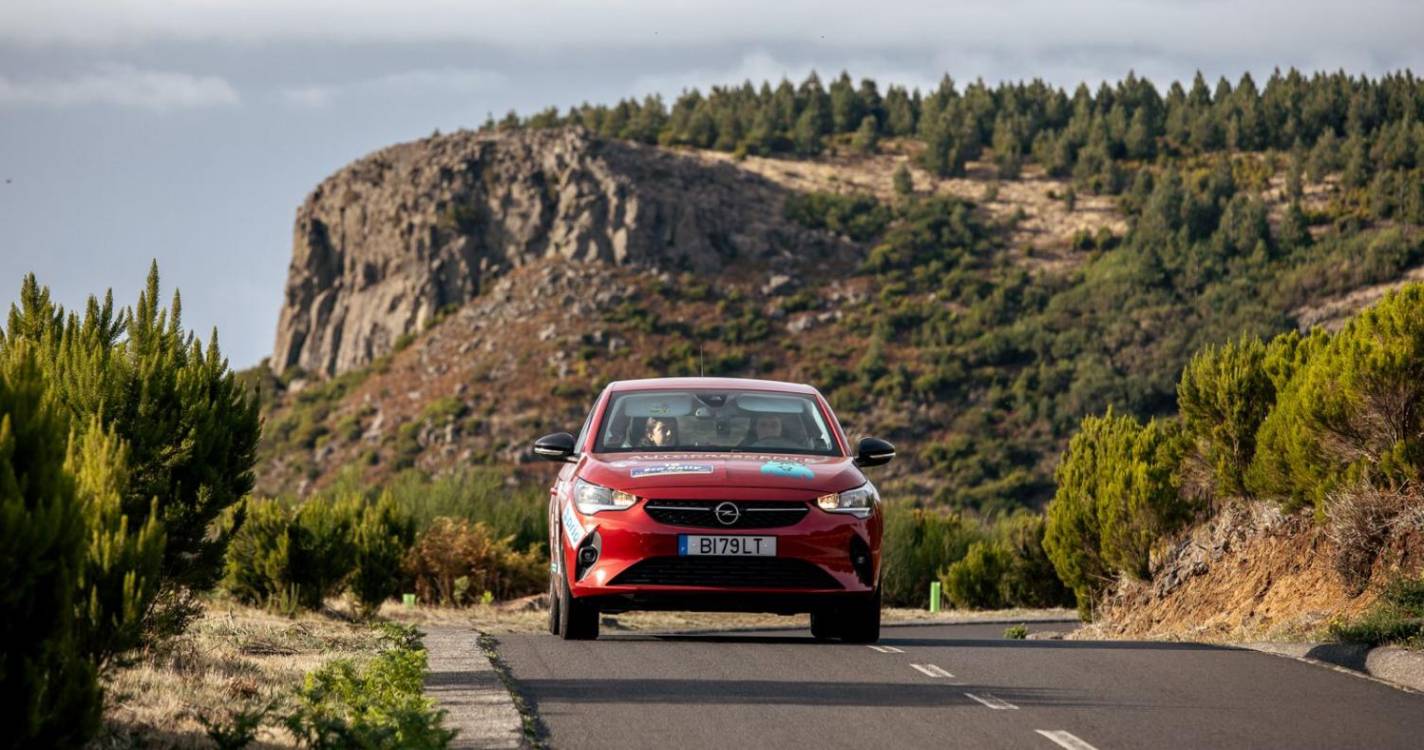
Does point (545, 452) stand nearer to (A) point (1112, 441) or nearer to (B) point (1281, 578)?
(B) point (1281, 578)

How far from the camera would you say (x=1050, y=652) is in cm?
1388

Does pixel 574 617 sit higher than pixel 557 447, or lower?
lower

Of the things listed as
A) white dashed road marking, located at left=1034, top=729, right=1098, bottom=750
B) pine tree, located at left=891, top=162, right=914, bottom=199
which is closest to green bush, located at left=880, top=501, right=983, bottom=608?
white dashed road marking, located at left=1034, top=729, right=1098, bottom=750

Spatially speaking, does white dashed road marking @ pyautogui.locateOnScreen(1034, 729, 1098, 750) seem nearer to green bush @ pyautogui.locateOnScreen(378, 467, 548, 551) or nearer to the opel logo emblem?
the opel logo emblem

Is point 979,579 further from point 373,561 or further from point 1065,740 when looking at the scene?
point 1065,740

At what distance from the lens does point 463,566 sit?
31.2 m

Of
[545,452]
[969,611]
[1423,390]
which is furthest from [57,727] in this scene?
[969,611]

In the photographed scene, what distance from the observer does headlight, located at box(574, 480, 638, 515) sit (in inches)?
512

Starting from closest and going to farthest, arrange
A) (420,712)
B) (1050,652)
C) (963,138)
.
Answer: (420,712)
(1050,652)
(963,138)

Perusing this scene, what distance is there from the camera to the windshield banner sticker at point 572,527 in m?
13.1

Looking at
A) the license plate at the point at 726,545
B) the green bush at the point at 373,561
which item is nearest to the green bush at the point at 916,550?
the green bush at the point at 373,561

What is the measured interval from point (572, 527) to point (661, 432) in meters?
1.30

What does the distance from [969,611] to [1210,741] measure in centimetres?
3334

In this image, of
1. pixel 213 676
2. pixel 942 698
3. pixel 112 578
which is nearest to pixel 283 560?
pixel 213 676
